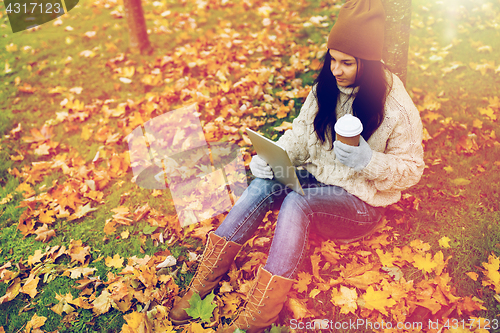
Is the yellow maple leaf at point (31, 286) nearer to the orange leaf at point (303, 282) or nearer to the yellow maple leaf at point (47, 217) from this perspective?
the yellow maple leaf at point (47, 217)

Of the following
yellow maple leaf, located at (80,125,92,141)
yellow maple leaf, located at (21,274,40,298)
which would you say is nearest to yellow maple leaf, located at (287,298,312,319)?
yellow maple leaf, located at (21,274,40,298)

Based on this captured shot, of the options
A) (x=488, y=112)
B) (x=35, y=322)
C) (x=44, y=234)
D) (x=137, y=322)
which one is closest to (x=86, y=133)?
(x=44, y=234)

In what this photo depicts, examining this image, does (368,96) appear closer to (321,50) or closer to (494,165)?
(494,165)

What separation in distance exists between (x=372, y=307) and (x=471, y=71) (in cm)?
312

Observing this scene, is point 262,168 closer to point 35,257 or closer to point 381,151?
point 381,151

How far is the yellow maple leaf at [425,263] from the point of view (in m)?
2.03

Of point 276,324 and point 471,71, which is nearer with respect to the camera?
point 276,324

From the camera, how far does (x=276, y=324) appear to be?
1894 mm

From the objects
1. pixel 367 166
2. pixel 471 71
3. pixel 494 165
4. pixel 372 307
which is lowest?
pixel 372 307

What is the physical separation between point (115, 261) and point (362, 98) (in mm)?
2112

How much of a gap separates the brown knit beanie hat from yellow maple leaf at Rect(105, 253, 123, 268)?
213 cm

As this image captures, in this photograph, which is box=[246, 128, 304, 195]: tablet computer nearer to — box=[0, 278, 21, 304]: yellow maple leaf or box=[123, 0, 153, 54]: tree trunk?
box=[0, 278, 21, 304]: yellow maple leaf

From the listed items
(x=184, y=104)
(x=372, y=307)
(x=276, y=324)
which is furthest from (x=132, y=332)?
(x=184, y=104)

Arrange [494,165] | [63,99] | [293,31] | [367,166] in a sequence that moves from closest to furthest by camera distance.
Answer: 1. [367,166]
2. [494,165]
3. [63,99]
4. [293,31]
